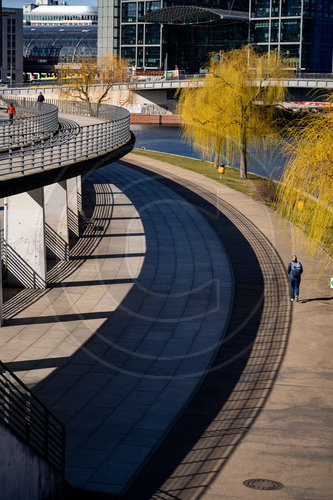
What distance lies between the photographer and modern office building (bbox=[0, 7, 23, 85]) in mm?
182125

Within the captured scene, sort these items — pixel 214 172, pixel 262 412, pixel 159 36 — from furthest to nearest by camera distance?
pixel 159 36
pixel 214 172
pixel 262 412

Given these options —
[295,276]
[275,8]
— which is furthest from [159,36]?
[295,276]

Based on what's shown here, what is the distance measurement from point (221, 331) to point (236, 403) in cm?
527

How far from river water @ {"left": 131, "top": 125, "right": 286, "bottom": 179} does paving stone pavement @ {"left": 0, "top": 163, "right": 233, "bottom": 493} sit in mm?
24317

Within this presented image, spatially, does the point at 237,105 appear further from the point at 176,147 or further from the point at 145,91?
the point at 145,91

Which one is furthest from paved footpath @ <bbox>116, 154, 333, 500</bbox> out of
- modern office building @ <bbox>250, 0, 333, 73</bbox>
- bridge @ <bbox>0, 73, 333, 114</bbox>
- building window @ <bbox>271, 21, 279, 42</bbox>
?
building window @ <bbox>271, 21, 279, 42</bbox>

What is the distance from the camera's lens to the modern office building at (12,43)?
182125 millimetres

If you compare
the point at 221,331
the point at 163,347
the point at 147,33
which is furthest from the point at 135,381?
the point at 147,33

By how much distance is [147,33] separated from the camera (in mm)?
148250

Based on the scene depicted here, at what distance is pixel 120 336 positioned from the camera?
21.7m

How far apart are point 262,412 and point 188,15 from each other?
132 meters

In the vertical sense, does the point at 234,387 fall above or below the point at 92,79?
below

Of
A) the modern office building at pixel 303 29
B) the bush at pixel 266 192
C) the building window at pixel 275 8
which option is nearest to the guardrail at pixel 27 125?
→ the bush at pixel 266 192

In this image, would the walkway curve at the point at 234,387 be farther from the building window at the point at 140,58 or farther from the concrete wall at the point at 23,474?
the building window at the point at 140,58
